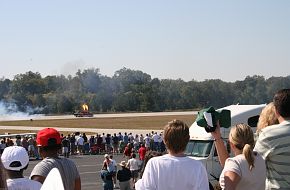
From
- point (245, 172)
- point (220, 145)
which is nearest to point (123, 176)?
point (220, 145)

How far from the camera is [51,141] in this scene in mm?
5414

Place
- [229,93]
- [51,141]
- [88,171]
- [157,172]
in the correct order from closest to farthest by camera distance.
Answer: [157,172] → [51,141] → [88,171] → [229,93]

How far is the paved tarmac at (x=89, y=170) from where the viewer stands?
72.0 ft

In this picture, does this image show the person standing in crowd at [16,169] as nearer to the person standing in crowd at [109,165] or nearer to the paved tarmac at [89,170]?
the person standing in crowd at [109,165]

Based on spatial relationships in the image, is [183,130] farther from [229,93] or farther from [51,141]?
[229,93]

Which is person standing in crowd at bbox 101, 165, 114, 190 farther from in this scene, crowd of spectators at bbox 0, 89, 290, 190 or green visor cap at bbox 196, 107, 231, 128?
green visor cap at bbox 196, 107, 231, 128

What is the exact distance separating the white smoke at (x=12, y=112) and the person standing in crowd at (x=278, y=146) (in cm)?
9646

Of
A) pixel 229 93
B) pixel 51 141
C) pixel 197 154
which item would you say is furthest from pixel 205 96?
pixel 51 141

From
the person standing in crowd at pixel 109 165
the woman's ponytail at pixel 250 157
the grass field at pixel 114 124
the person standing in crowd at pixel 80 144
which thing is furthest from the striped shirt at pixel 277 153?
the grass field at pixel 114 124

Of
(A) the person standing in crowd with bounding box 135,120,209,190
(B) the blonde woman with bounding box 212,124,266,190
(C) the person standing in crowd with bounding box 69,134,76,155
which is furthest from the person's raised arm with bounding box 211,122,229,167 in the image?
(C) the person standing in crowd with bounding box 69,134,76,155

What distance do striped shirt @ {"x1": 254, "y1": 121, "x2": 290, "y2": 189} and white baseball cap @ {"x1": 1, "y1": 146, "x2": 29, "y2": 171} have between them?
6.69ft

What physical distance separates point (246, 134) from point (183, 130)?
0.83 metres

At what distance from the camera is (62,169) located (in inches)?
Answer: 212

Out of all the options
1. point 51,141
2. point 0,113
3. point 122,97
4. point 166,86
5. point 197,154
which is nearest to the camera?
point 51,141
